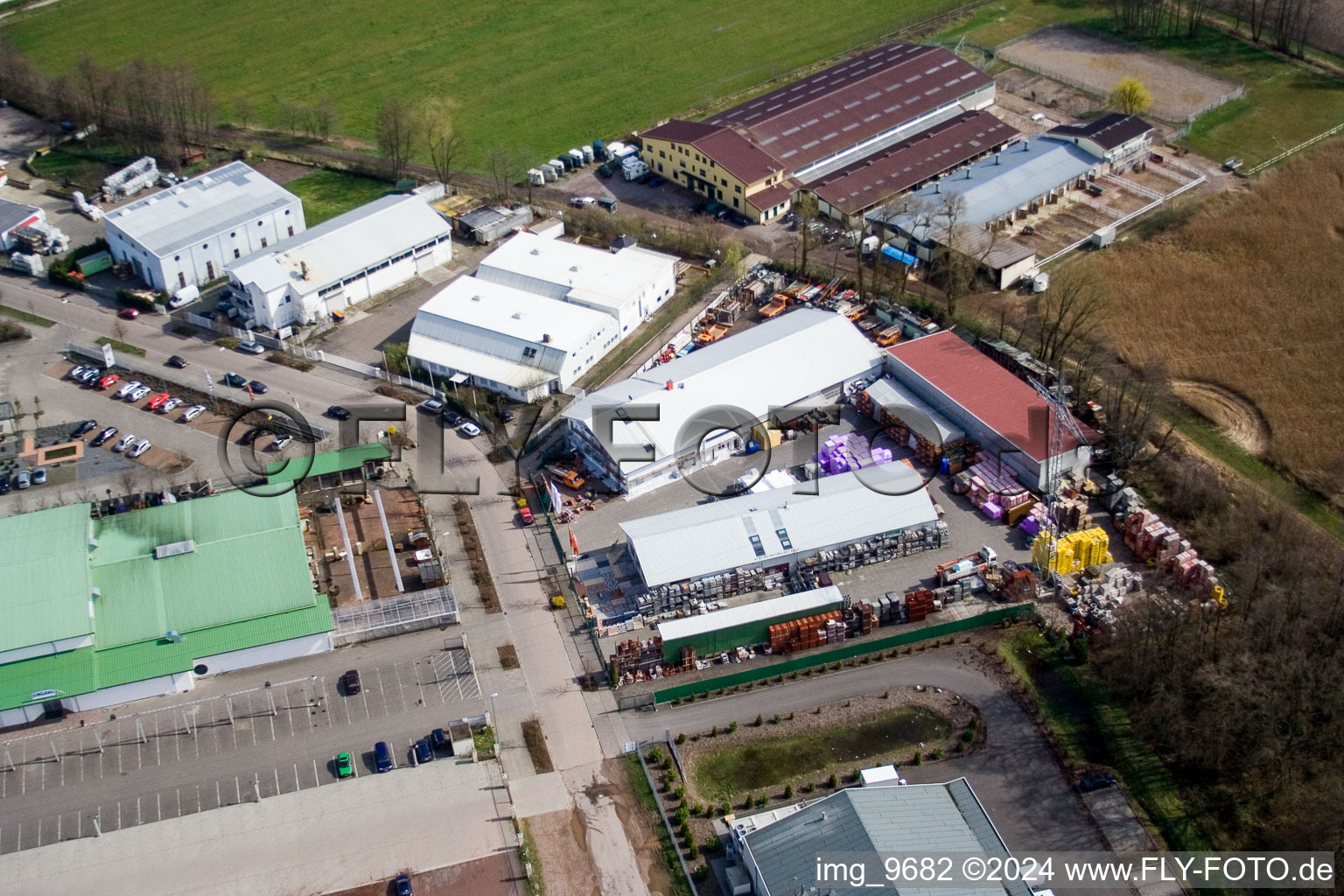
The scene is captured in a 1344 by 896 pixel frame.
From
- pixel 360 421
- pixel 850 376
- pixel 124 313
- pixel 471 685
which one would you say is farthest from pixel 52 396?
pixel 850 376

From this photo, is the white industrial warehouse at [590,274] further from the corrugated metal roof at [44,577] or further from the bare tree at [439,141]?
the corrugated metal roof at [44,577]

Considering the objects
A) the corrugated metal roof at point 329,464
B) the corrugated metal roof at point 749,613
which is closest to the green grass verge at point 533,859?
the corrugated metal roof at point 749,613

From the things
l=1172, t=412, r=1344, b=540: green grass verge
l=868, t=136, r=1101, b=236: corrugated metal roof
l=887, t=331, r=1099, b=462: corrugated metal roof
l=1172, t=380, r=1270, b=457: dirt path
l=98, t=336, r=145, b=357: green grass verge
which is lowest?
l=1172, t=412, r=1344, b=540: green grass verge

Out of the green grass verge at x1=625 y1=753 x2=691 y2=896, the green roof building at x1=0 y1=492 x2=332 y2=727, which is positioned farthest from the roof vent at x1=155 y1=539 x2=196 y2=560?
the green grass verge at x1=625 y1=753 x2=691 y2=896

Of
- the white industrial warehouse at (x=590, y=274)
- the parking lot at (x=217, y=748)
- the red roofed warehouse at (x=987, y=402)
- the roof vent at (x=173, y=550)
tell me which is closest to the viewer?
the parking lot at (x=217, y=748)

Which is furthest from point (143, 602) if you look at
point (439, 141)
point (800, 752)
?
point (439, 141)

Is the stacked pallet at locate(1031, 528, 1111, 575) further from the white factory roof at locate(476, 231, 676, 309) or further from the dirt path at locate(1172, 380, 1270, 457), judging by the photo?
the white factory roof at locate(476, 231, 676, 309)

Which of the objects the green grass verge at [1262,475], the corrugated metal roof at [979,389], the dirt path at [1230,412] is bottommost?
the green grass verge at [1262,475]
